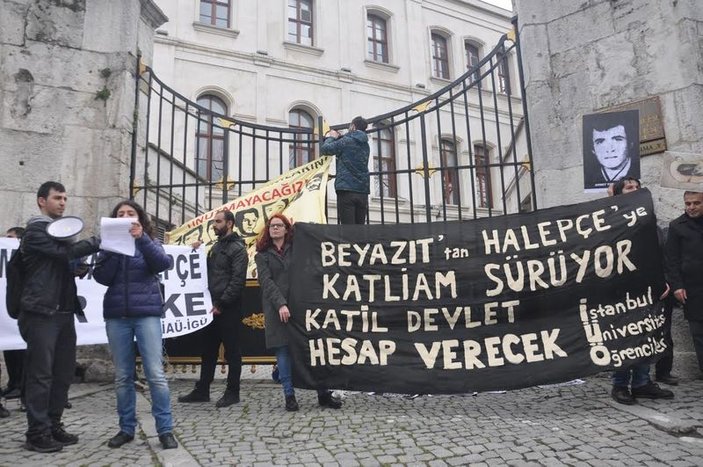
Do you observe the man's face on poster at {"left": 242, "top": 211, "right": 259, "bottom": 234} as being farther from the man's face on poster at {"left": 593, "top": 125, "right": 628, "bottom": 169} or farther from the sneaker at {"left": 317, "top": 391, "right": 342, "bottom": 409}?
the man's face on poster at {"left": 593, "top": 125, "right": 628, "bottom": 169}

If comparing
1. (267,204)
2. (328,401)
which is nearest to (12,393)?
(328,401)

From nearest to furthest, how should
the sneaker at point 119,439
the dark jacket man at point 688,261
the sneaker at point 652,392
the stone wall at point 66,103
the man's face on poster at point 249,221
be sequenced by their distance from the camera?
the sneaker at point 119,439, the dark jacket man at point 688,261, the sneaker at point 652,392, the stone wall at point 66,103, the man's face on poster at point 249,221

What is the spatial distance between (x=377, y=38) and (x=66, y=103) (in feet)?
57.3

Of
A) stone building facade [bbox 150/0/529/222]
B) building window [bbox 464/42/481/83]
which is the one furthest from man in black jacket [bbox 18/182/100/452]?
building window [bbox 464/42/481/83]

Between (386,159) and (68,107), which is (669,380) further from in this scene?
(386,159)

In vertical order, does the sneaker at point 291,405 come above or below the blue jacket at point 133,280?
below

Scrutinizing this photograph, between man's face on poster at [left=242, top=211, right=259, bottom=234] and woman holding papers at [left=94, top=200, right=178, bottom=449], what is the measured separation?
2847mm

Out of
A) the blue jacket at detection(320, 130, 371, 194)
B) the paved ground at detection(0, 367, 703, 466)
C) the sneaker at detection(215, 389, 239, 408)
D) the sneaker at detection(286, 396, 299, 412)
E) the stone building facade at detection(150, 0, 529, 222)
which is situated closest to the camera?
the paved ground at detection(0, 367, 703, 466)

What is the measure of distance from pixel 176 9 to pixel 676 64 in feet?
56.1

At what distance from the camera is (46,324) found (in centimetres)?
379

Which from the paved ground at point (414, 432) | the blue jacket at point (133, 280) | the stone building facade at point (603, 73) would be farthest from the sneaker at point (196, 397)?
the stone building facade at point (603, 73)

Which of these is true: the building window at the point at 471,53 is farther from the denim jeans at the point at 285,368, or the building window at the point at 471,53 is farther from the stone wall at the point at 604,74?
the denim jeans at the point at 285,368

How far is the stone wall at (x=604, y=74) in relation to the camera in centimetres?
554

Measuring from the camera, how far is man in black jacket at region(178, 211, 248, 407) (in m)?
5.14
